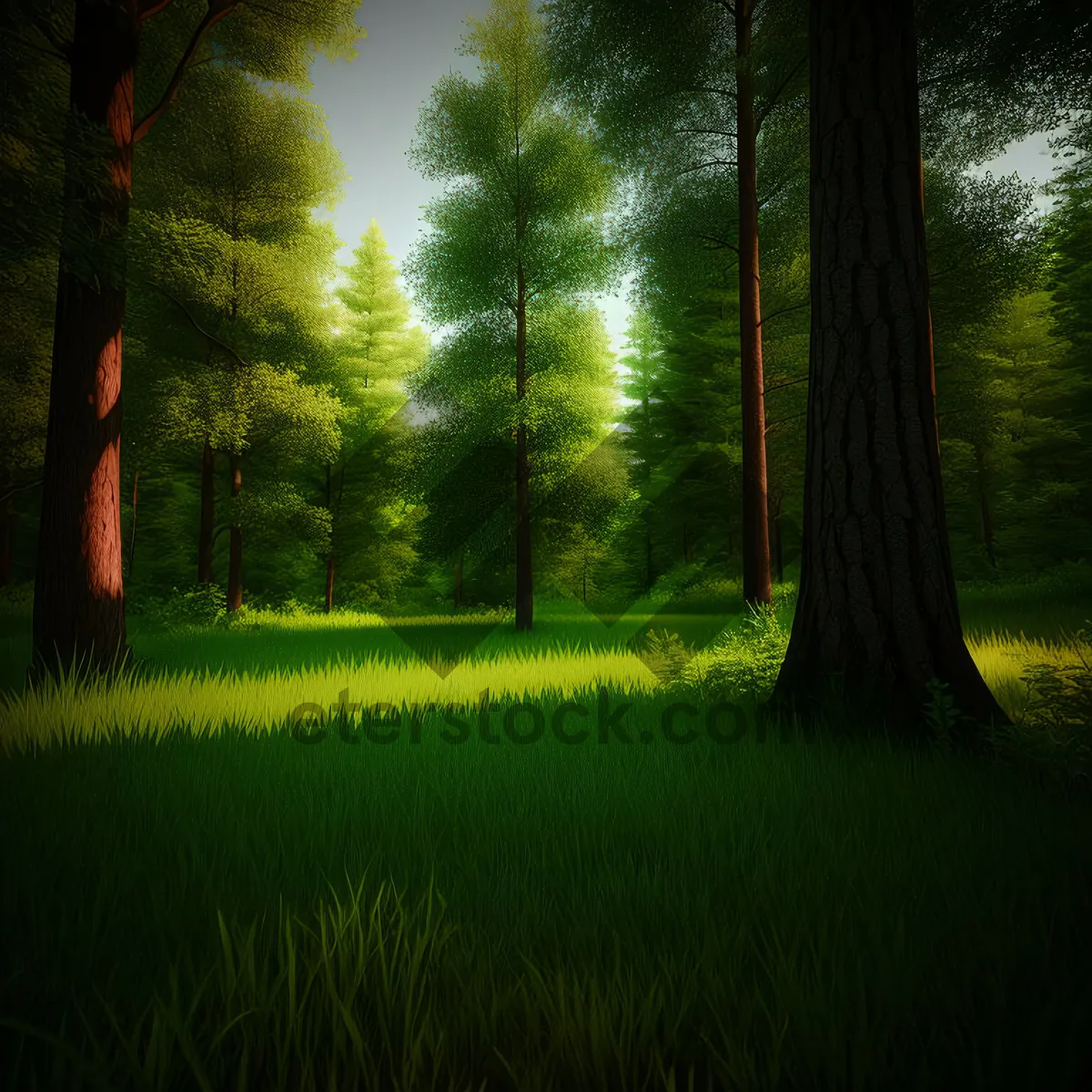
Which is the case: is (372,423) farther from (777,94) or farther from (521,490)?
(777,94)

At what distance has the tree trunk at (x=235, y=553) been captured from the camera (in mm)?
14648

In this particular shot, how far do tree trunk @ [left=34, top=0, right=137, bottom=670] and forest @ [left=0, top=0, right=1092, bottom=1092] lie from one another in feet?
0.12

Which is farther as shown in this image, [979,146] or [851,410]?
[979,146]

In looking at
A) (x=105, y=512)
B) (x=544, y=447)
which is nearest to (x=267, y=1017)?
(x=105, y=512)

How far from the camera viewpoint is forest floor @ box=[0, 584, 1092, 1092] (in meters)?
1.04

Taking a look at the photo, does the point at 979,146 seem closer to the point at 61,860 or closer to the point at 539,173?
the point at 539,173

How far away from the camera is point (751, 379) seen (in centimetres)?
759

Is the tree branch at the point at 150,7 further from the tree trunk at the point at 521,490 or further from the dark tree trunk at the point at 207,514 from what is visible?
the dark tree trunk at the point at 207,514

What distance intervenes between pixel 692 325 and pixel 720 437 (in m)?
5.00

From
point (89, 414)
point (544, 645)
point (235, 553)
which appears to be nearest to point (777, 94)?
point (544, 645)

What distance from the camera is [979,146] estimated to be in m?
7.52

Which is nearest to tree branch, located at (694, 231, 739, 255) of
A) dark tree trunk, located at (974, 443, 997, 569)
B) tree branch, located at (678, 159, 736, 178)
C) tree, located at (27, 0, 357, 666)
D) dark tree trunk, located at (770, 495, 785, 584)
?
tree branch, located at (678, 159, 736, 178)

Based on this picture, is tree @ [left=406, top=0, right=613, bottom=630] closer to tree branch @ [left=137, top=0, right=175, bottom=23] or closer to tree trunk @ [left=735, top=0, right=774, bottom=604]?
tree trunk @ [left=735, top=0, right=774, bottom=604]

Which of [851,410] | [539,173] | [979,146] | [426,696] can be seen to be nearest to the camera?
[851,410]
